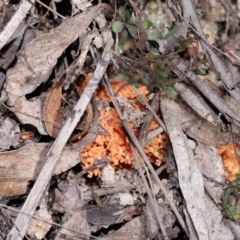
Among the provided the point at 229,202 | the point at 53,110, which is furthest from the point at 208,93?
the point at 53,110

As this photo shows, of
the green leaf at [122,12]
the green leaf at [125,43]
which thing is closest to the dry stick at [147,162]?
the green leaf at [125,43]

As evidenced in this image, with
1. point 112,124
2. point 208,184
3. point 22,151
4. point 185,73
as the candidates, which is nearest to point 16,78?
point 22,151

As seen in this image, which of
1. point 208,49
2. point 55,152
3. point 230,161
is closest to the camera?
point 55,152

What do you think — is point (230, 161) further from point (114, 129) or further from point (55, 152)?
point (55, 152)

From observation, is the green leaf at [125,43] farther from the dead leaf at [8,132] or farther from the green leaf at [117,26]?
the dead leaf at [8,132]

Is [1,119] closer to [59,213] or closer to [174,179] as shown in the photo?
[59,213]

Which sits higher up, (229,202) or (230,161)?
(230,161)
